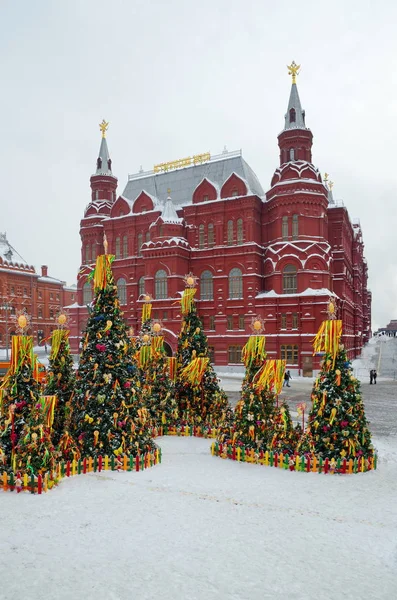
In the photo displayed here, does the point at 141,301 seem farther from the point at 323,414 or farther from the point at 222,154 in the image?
the point at 323,414

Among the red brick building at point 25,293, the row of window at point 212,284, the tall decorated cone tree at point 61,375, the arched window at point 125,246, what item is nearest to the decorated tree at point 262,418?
the tall decorated cone tree at point 61,375

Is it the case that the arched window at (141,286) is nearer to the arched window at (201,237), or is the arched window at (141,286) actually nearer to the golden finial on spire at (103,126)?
the arched window at (201,237)

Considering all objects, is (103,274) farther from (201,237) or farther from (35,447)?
(201,237)

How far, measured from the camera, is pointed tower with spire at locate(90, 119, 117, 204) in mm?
52938

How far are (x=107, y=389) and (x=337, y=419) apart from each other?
643 cm

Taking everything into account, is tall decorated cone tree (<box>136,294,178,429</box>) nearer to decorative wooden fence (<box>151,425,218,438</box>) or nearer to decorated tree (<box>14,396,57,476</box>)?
decorative wooden fence (<box>151,425,218,438</box>)

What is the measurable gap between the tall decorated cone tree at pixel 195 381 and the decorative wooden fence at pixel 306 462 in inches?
150

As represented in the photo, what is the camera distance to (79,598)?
20.3 ft

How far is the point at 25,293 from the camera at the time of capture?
224ft

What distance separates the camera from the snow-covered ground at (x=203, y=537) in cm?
648

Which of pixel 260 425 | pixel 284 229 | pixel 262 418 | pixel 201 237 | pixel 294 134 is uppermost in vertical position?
pixel 294 134

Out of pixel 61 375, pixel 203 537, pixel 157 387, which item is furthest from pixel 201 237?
pixel 203 537

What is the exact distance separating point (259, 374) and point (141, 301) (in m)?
34.1

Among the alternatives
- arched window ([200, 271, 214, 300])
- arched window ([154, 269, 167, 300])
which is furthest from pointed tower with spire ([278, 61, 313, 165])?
arched window ([154, 269, 167, 300])
